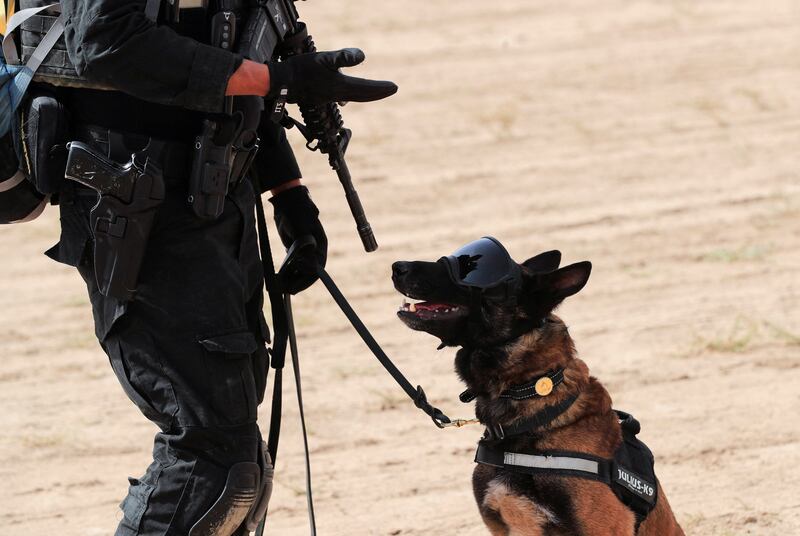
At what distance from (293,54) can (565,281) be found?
1038 mm

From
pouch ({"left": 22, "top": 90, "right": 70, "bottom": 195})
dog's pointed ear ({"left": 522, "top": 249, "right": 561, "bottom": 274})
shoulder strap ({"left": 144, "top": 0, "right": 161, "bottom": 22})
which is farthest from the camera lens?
dog's pointed ear ({"left": 522, "top": 249, "right": 561, "bottom": 274})

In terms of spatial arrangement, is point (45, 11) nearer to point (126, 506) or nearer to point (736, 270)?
point (126, 506)

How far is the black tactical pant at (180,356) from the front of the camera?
3.16 meters

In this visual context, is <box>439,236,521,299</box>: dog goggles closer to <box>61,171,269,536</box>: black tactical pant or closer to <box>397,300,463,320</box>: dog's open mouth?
<box>397,300,463,320</box>: dog's open mouth

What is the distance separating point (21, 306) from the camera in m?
7.16

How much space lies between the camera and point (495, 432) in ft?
11.6

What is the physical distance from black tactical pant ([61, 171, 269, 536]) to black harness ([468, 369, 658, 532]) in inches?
28.7

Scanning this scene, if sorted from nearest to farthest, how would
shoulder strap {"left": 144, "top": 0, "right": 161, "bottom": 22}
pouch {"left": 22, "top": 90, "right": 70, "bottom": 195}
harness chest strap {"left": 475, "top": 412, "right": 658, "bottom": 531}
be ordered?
1. shoulder strap {"left": 144, "top": 0, "right": 161, "bottom": 22}
2. pouch {"left": 22, "top": 90, "right": 70, "bottom": 195}
3. harness chest strap {"left": 475, "top": 412, "right": 658, "bottom": 531}

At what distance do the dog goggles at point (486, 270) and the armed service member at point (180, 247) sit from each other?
0.59m

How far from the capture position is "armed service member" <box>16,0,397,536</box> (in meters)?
3.12

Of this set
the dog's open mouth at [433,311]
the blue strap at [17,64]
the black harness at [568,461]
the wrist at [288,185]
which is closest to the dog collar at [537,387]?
the black harness at [568,461]

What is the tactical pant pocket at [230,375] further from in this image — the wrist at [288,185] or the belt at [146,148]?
the wrist at [288,185]

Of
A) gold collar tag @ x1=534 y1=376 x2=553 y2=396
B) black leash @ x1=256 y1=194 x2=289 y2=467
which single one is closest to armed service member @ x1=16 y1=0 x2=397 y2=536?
black leash @ x1=256 y1=194 x2=289 y2=467

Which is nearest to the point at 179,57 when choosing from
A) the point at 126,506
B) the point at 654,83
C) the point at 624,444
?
the point at 126,506
